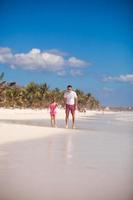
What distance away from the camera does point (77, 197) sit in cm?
196

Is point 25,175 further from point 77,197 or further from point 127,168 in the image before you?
point 127,168

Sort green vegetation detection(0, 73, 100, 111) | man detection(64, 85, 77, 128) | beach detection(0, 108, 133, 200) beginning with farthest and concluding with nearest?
green vegetation detection(0, 73, 100, 111) → man detection(64, 85, 77, 128) → beach detection(0, 108, 133, 200)

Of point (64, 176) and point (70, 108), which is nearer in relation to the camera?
point (64, 176)

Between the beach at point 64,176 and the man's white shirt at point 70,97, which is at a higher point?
the man's white shirt at point 70,97

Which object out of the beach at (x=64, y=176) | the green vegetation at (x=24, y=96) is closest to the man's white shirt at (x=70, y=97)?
the beach at (x=64, y=176)

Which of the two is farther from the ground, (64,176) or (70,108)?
(70,108)

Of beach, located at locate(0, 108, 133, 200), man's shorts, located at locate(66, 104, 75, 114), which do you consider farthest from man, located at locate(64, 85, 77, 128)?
beach, located at locate(0, 108, 133, 200)

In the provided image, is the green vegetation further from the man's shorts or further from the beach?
the beach

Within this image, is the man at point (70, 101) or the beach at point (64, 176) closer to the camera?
the beach at point (64, 176)

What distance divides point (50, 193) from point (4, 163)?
100cm

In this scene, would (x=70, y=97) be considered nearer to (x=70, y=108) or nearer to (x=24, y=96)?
(x=70, y=108)

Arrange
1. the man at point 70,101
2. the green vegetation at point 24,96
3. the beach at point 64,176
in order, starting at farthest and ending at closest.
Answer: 1. the green vegetation at point 24,96
2. the man at point 70,101
3. the beach at point 64,176

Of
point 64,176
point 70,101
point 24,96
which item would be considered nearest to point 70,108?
point 70,101

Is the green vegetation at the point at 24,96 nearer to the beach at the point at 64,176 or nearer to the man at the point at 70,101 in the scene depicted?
the man at the point at 70,101
